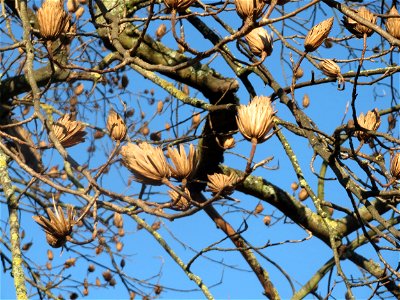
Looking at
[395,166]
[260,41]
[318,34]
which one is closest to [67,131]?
[260,41]

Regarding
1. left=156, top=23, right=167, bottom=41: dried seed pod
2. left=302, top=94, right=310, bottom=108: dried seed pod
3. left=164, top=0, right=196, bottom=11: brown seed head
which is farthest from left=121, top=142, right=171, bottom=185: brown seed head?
left=156, top=23, right=167, bottom=41: dried seed pod

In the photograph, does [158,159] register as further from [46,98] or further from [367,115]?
[46,98]

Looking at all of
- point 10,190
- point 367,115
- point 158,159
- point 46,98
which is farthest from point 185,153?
point 46,98

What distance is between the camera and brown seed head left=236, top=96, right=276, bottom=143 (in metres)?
1.10

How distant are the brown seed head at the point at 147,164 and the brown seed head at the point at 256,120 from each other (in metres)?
0.15

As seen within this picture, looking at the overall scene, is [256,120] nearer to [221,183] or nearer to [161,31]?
[221,183]

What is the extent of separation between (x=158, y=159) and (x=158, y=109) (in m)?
2.29

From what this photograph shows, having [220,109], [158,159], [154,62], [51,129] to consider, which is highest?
[154,62]

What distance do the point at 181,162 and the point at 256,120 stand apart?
151mm

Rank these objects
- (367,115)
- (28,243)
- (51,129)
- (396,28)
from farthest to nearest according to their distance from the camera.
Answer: (28,243) < (367,115) < (396,28) < (51,129)

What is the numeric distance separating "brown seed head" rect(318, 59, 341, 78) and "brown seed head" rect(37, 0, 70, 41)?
0.60 meters

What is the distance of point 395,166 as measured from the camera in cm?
144

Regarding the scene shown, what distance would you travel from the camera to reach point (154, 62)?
2598 mm

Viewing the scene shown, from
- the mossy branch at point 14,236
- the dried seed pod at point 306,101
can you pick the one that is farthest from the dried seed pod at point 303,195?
the mossy branch at point 14,236
